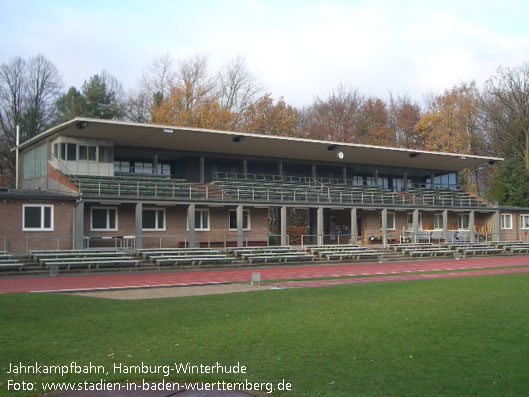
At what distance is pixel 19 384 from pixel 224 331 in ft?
12.4

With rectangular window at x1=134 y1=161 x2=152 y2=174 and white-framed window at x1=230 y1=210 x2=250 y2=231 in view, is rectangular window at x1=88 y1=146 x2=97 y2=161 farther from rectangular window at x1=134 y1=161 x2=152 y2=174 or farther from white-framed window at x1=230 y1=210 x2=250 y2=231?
white-framed window at x1=230 y1=210 x2=250 y2=231

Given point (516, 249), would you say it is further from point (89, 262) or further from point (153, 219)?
point (89, 262)

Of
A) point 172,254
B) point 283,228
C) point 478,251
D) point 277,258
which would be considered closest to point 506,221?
point 478,251

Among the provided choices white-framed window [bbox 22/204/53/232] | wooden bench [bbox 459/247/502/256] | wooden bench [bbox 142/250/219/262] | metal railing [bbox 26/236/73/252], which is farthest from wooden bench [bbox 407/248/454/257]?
white-framed window [bbox 22/204/53/232]

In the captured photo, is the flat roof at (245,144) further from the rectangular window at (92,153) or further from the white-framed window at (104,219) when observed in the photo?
the white-framed window at (104,219)

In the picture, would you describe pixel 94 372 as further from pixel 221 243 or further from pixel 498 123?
pixel 498 123

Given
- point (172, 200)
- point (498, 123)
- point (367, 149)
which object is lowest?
point (172, 200)

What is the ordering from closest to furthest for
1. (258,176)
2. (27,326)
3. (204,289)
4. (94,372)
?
(94,372) < (27,326) < (204,289) < (258,176)

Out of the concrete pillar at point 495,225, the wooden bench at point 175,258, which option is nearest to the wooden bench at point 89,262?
the wooden bench at point 175,258

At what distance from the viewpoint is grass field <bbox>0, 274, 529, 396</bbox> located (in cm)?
683

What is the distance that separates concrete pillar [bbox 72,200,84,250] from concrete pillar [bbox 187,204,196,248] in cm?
621

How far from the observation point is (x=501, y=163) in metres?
55.2

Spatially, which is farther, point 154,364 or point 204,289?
point 204,289

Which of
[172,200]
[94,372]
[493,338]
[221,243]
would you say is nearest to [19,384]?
[94,372]
